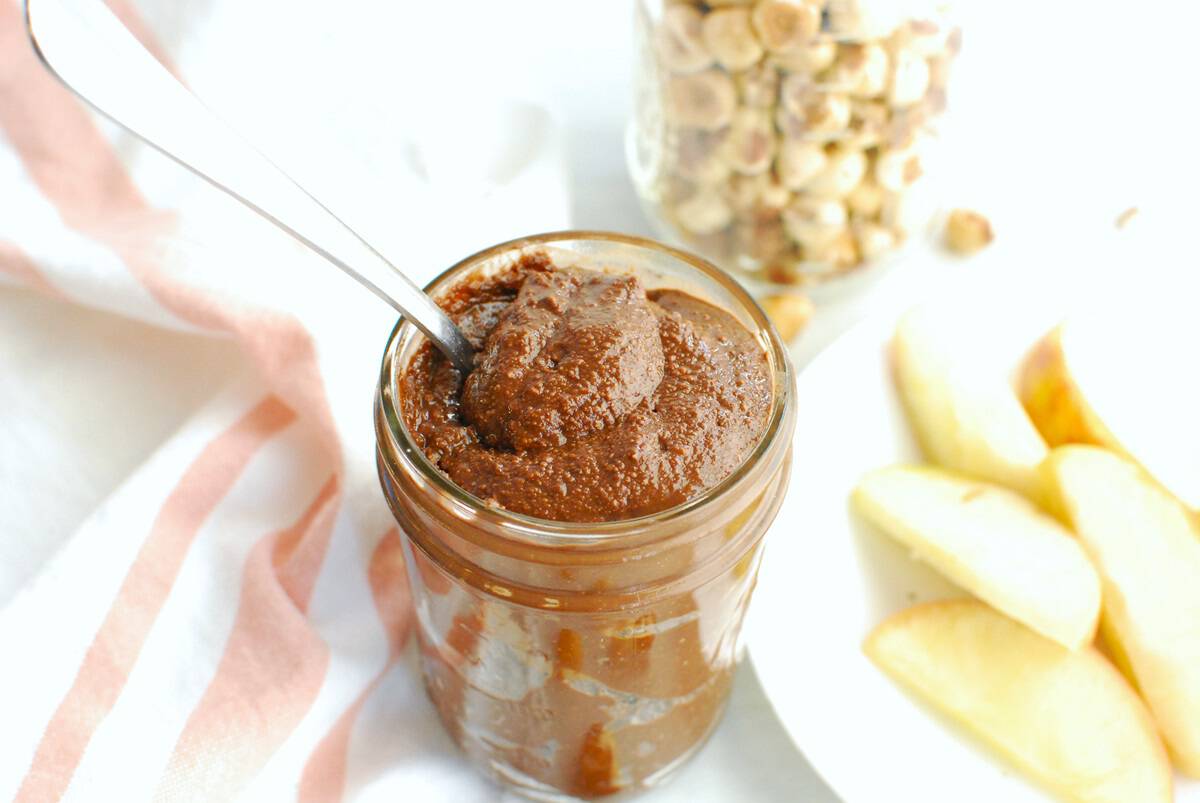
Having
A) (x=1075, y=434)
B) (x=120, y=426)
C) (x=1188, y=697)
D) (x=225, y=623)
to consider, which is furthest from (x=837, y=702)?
(x=120, y=426)

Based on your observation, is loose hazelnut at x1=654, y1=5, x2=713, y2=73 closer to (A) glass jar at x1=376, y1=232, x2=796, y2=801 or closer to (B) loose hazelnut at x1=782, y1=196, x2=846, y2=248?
(B) loose hazelnut at x1=782, y1=196, x2=846, y2=248

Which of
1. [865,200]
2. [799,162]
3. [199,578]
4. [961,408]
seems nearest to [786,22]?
[799,162]

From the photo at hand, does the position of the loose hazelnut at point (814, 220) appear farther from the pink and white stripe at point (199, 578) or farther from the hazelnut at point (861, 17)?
the pink and white stripe at point (199, 578)

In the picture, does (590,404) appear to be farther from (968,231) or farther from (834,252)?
(968,231)

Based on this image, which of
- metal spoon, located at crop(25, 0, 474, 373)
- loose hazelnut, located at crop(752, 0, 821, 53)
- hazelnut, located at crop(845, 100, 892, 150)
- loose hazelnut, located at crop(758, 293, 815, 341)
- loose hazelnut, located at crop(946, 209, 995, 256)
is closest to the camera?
metal spoon, located at crop(25, 0, 474, 373)

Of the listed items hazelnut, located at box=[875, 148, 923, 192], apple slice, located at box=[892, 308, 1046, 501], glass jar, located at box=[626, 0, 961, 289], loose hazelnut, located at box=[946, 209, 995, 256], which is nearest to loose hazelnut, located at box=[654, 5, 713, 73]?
glass jar, located at box=[626, 0, 961, 289]

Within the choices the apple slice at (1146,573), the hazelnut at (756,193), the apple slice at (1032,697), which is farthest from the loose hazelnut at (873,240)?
the apple slice at (1032,697)
